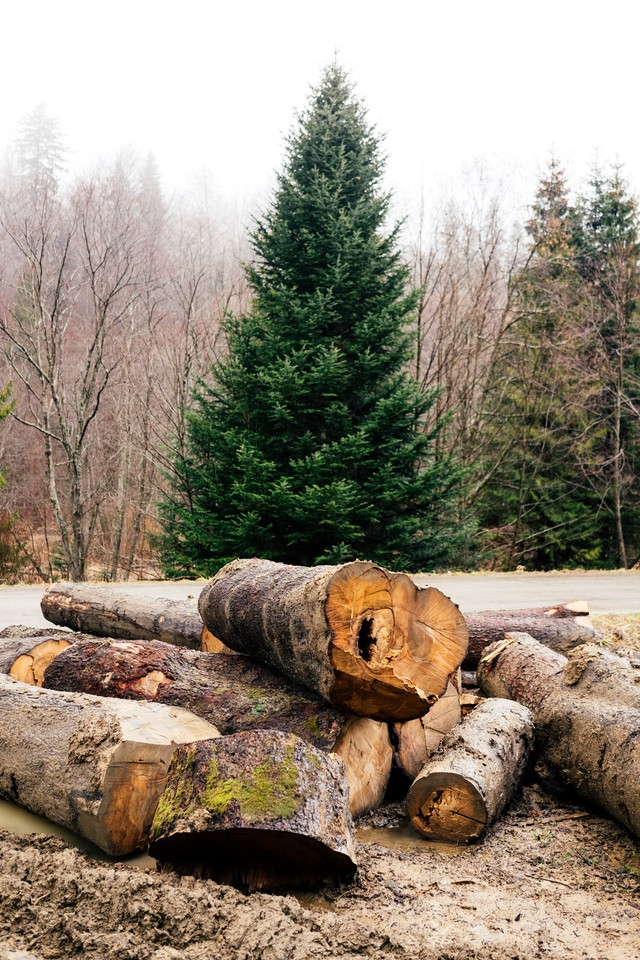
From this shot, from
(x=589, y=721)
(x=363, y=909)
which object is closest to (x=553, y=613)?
(x=589, y=721)

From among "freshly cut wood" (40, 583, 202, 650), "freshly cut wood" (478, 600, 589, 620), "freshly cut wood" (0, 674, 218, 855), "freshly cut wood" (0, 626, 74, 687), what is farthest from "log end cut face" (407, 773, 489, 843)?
"freshly cut wood" (478, 600, 589, 620)

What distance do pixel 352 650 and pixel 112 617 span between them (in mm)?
2803

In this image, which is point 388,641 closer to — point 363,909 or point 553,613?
point 363,909

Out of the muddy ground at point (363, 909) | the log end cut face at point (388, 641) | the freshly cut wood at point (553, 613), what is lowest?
the muddy ground at point (363, 909)

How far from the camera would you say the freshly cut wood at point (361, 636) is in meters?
3.41

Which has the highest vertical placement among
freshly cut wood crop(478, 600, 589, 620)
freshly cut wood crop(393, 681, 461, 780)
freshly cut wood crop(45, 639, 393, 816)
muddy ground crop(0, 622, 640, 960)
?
freshly cut wood crop(478, 600, 589, 620)

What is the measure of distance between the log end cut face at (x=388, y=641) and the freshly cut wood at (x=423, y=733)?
0.26 m

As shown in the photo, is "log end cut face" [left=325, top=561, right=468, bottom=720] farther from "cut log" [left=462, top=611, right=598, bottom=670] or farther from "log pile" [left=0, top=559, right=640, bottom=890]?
"cut log" [left=462, top=611, right=598, bottom=670]

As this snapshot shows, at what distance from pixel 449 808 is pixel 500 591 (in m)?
8.41

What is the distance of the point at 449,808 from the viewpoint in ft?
11.2

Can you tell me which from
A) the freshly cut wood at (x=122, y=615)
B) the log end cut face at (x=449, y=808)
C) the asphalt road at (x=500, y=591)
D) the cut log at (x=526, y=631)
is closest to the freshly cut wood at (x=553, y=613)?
the cut log at (x=526, y=631)

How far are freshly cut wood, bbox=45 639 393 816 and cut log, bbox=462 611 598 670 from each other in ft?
6.64

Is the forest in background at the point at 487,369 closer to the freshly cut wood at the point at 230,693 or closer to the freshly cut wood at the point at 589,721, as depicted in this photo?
the freshly cut wood at the point at 589,721

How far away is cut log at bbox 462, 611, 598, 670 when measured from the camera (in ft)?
18.5
